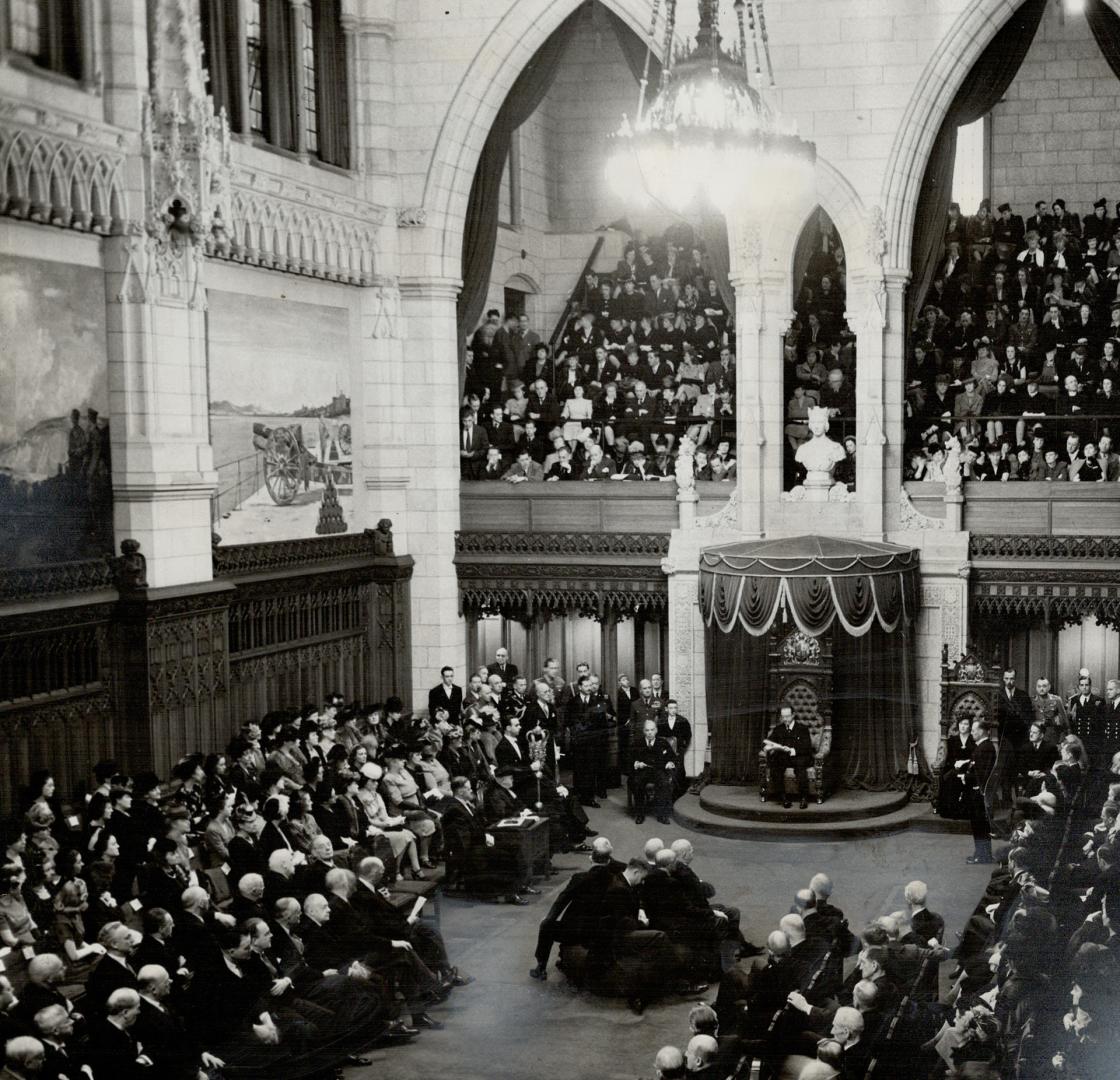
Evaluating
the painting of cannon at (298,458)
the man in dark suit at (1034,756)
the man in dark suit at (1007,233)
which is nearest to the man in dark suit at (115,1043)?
the painting of cannon at (298,458)

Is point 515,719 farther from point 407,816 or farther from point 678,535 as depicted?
point 678,535

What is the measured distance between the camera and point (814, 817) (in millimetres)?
15781

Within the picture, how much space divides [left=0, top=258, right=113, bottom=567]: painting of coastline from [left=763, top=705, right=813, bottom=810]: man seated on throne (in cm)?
710

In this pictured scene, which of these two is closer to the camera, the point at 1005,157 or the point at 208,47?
the point at 208,47

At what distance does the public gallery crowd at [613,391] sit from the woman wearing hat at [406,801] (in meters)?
5.96

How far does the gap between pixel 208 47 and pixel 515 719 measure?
7.74 m

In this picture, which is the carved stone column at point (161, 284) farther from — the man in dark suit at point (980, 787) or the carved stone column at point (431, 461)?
the man in dark suit at point (980, 787)

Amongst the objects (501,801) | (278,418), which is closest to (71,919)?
(501,801)

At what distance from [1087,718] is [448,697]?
280 inches

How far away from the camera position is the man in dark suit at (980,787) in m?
14.4

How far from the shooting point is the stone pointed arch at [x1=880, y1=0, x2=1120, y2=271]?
17.4 metres

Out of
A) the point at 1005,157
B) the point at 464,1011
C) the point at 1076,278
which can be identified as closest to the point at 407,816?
the point at 464,1011

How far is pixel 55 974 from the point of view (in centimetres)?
830

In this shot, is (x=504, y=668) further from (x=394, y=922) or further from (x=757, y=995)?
(x=757, y=995)
